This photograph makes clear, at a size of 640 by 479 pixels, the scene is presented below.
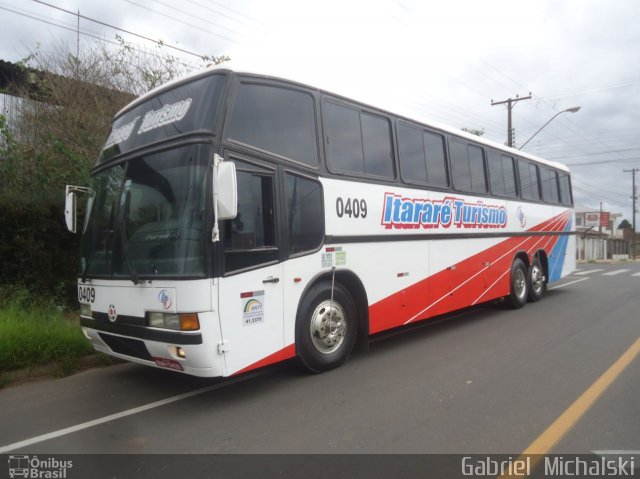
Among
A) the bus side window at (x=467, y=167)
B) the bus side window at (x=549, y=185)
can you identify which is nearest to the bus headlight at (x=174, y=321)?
the bus side window at (x=467, y=167)

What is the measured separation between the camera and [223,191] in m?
4.09

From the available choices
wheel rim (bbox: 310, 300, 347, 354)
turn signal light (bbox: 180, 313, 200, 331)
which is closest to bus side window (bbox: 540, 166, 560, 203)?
wheel rim (bbox: 310, 300, 347, 354)

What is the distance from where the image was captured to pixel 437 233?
7469mm

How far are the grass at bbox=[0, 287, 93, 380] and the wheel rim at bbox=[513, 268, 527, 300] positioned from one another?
8142 mm

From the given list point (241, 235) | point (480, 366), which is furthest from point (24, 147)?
point (480, 366)

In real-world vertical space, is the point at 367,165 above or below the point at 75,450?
above

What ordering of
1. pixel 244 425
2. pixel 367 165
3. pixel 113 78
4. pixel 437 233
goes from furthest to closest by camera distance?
pixel 113 78
pixel 437 233
pixel 367 165
pixel 244 425

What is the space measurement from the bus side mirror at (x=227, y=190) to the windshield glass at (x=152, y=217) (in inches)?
10.3

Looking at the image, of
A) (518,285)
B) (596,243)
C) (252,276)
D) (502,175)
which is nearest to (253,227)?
(252,276)

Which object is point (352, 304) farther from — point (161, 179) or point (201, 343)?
point (161, 179)

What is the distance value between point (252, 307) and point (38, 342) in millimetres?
3209

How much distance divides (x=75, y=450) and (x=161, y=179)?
8.07 ft

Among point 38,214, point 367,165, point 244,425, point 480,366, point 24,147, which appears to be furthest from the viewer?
point 24,147

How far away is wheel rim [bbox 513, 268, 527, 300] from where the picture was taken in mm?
10025
